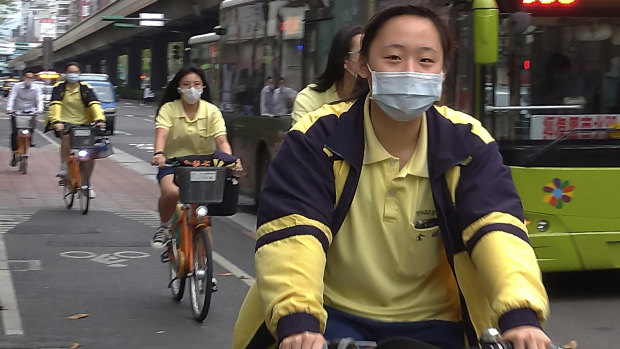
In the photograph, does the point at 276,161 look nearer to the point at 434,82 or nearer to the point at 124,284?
the point at 434,82

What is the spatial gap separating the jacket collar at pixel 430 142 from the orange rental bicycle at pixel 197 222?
441 cm

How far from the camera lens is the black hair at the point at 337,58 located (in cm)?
590

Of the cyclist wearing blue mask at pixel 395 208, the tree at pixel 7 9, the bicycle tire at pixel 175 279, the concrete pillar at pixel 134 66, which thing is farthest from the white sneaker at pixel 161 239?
the concrete pillar at pixel 134 66

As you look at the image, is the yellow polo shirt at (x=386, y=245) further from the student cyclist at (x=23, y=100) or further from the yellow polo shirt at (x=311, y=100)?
the student cyclist at (x=23, y=100)

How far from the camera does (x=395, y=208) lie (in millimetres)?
2637

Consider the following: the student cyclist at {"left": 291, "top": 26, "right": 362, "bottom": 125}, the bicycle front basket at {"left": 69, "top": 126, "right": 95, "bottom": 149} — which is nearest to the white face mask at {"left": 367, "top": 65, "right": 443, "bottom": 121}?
the student cyclist at {"left": 291, "top": 26, "right": 362, "bottom": 125}

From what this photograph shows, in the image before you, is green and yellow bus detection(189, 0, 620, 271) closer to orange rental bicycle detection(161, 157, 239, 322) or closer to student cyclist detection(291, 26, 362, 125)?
orange rental bicycle detection(161, 157, 239, 322)

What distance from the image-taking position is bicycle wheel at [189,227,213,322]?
7.02 metres

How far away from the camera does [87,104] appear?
13367 mm

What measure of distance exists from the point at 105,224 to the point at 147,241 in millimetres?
1433

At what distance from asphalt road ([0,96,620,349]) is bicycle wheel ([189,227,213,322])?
0.38 feet

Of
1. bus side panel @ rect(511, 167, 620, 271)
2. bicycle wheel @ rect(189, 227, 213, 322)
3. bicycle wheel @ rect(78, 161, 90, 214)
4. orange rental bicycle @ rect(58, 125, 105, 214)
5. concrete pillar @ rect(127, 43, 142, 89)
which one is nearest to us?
bicycle wheel @ rect(189, 227, 213, 322)

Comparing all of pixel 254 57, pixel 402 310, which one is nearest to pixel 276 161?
pixel 402 310

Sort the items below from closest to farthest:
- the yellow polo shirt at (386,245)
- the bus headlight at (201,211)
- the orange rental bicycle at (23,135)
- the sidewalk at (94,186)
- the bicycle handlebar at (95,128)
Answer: the yellow polo shirt at (386,245)
the bus headlight at (201,211)
the bicycle handlebar at (95,128)
the sidewalk at (94,186)
the orange rental bicycle at (23,135)
